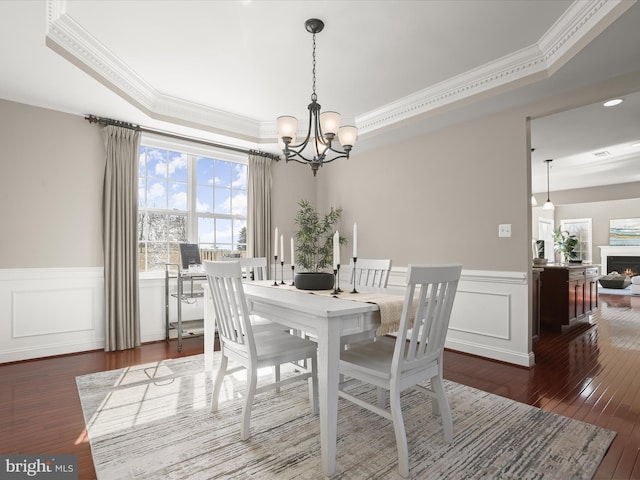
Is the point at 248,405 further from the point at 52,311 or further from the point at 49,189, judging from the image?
the point at 49,189

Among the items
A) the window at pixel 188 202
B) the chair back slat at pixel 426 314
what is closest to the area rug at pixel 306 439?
the chair back slat at pixel 426 314

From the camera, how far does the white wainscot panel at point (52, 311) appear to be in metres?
3.37

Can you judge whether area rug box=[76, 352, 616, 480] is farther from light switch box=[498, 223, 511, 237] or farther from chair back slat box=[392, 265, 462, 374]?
light switch box=[498, 223, 511, 237]

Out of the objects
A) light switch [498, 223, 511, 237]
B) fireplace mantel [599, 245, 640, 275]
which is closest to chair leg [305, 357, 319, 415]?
light switch [498, 223, 511, 237]

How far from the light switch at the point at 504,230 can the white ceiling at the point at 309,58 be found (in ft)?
Answer: 3.86

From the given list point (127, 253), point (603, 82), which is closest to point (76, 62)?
point (127, 253)

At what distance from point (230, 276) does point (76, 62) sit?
7.58 ft

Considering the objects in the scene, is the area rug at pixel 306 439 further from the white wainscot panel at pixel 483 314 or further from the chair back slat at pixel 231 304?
the white wainscot panel at pixel 483 314

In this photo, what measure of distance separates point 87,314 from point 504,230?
444 cm

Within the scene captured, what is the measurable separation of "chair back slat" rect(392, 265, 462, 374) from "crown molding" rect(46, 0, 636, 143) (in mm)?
1903

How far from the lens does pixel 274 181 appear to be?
5.18 m

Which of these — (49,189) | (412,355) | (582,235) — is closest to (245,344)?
(412,355)

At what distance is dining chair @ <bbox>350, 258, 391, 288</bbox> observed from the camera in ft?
9.95

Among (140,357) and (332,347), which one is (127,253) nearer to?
(140,357)
